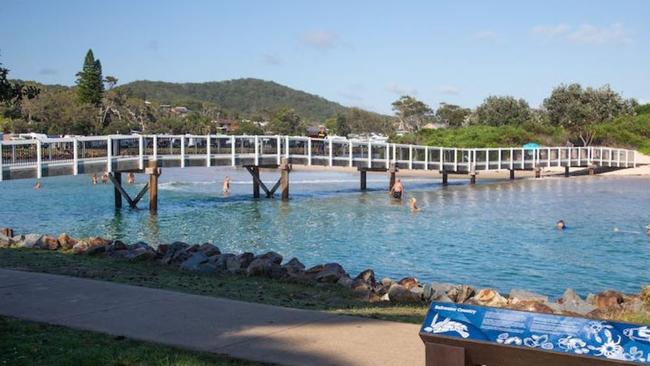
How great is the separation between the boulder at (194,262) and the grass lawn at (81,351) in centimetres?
623

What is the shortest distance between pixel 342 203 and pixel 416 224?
10818 millimetres

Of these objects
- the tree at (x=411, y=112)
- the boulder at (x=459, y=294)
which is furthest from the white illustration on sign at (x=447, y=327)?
the tree at (x=411, y=112)

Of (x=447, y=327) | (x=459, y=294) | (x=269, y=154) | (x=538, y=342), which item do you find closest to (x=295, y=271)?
(x=459, y=294)

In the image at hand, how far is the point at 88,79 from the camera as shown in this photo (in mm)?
107438

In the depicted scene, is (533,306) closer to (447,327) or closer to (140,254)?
(447,327)

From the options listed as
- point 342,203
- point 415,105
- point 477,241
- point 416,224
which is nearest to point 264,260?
point 477,241

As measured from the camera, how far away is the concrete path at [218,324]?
7.95 m

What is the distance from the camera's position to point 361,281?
47.1 feet

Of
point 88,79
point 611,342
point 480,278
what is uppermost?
point 88,79

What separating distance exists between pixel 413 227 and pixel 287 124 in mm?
131024

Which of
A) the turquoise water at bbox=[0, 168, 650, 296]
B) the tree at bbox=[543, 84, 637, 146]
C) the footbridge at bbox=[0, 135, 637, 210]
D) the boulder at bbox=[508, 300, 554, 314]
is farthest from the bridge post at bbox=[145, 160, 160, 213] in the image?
the tree at bbox=[543, 84, 637, 146]

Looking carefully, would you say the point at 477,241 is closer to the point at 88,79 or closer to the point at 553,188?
the point at 553,188

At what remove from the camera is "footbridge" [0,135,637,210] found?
101 feet

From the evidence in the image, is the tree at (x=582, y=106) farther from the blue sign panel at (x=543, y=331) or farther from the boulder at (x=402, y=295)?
the blue sign panel at (x=543, y=331)
